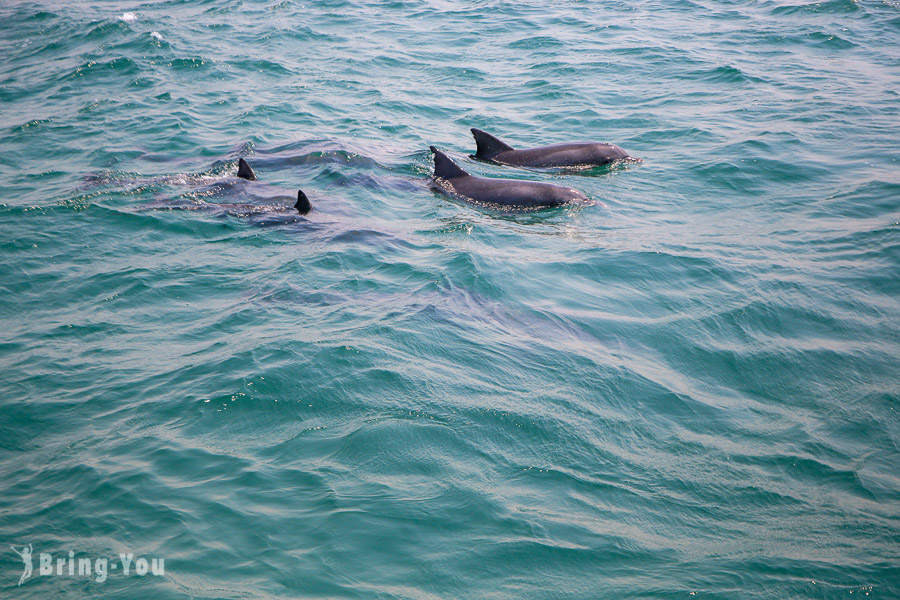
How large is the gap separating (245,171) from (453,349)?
6.34 metres

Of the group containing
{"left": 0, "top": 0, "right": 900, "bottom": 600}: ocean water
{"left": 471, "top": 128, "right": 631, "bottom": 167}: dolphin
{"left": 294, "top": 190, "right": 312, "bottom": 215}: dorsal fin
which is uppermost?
{"left": 471, "top": 128, "right": 631, "bottom": 167}: dolphin

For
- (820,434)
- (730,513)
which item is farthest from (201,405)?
(820,434)

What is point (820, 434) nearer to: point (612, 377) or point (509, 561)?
point (612, 377)

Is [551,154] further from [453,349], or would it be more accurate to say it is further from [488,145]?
[453,349]

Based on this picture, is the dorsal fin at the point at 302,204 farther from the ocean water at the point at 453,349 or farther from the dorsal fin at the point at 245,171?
the dorsal fin at the point at 245,171

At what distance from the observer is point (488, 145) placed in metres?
12.6

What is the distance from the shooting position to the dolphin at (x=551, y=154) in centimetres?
1236

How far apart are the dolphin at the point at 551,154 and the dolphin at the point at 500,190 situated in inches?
43.7

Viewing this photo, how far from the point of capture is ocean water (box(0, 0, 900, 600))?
4738mm

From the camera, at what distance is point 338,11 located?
2462 cm

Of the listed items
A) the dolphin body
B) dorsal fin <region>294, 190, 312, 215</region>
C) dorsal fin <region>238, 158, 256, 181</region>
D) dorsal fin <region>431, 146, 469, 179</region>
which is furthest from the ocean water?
dorsal fin <region>431, 146, 469, 179</region>

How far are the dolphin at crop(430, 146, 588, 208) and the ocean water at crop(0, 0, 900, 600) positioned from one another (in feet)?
1.09

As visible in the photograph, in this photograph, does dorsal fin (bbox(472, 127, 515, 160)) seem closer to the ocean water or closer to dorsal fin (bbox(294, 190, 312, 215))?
the ocean water

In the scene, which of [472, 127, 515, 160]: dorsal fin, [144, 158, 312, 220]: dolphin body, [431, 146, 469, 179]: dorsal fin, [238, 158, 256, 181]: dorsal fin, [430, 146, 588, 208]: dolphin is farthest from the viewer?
[472, 127, 515, 160]: dorsal fin
